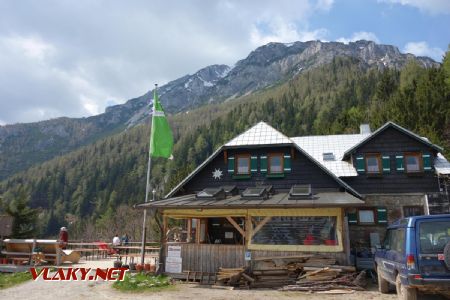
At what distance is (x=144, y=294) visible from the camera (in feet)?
42.5

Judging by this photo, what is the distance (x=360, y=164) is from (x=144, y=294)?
14190mm

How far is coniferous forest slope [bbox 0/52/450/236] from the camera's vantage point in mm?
41438

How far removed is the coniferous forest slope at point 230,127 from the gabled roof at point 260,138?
1843cm

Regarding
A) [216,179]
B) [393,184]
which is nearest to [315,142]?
[393,184]

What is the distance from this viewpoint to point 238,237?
21.0m

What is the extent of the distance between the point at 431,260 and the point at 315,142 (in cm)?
1724

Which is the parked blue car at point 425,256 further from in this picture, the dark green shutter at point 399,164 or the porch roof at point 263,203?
the dark green shutter at point 399,164

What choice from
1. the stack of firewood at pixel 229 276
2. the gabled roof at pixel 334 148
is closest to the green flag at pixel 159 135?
the stack of firewood at pixel 229 276

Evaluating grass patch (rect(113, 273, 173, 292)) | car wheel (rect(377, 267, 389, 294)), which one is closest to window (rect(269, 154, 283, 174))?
grass patch (rect(113, 273, 173, 292))

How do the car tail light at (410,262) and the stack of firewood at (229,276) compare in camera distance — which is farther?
the stack of firewood at (229,276)

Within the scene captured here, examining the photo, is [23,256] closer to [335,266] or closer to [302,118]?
[335,266]

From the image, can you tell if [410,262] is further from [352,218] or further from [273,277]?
[352,218]

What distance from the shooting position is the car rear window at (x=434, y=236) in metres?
8.52

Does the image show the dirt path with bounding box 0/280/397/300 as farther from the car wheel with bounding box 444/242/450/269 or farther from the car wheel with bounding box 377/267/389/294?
the car wheel with bounding box 444/242/450/269
